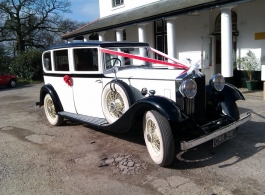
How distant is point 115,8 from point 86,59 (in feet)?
46.0

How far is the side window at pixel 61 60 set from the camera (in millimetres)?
5773

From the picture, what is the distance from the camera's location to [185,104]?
410 cm

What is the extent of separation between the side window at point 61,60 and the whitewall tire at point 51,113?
90cm

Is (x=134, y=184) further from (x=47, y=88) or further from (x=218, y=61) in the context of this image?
(x=218, y=61)

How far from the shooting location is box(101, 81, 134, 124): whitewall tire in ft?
14.6

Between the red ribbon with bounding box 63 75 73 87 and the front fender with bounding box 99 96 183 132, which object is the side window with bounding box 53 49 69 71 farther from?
the front fender with bounding box 99 96 183 132

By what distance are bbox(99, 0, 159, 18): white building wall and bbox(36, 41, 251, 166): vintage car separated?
10901mm

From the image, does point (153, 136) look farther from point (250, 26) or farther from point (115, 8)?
point (115, 8)

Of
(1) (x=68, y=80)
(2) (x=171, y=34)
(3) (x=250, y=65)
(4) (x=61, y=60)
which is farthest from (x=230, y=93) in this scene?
(2) (x=171, y=34)

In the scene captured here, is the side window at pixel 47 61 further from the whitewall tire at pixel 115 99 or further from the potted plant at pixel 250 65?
the potted plant at pixel 250 65

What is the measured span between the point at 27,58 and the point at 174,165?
833 inches

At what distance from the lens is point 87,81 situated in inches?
210

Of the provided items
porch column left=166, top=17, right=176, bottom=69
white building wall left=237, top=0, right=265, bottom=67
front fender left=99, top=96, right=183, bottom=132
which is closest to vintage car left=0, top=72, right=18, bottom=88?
porch column left=166, top=17, right=176, bottom=69

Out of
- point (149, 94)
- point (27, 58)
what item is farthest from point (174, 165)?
point (27, 58)
